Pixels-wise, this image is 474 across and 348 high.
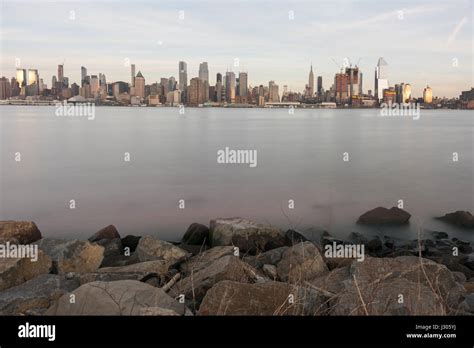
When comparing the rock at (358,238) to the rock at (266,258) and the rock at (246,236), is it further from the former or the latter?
the rock at (266,258)

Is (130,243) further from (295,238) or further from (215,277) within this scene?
(215,277)

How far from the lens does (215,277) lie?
8.18m

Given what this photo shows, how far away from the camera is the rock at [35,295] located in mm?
7930

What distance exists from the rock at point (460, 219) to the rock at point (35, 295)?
516 inches

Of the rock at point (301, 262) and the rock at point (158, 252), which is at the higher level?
the rock at point (301, 262)

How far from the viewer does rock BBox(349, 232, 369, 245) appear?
1519 cm

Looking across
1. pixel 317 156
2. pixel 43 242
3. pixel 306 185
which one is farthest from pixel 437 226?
pixel 317 156

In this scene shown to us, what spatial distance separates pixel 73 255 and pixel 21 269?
4.11 ft

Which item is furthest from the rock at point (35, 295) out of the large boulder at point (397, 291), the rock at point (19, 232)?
the large boulder at point (397, 291)

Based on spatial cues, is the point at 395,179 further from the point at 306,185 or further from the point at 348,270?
the point at 348,270

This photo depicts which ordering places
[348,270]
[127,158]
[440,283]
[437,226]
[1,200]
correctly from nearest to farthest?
[440,283] < [348,270] < [437,226] < [1,200] < [127,158]

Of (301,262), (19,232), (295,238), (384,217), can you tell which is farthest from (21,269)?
(384,217)

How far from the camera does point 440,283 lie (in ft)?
27.5

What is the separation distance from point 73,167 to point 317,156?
16.8m
